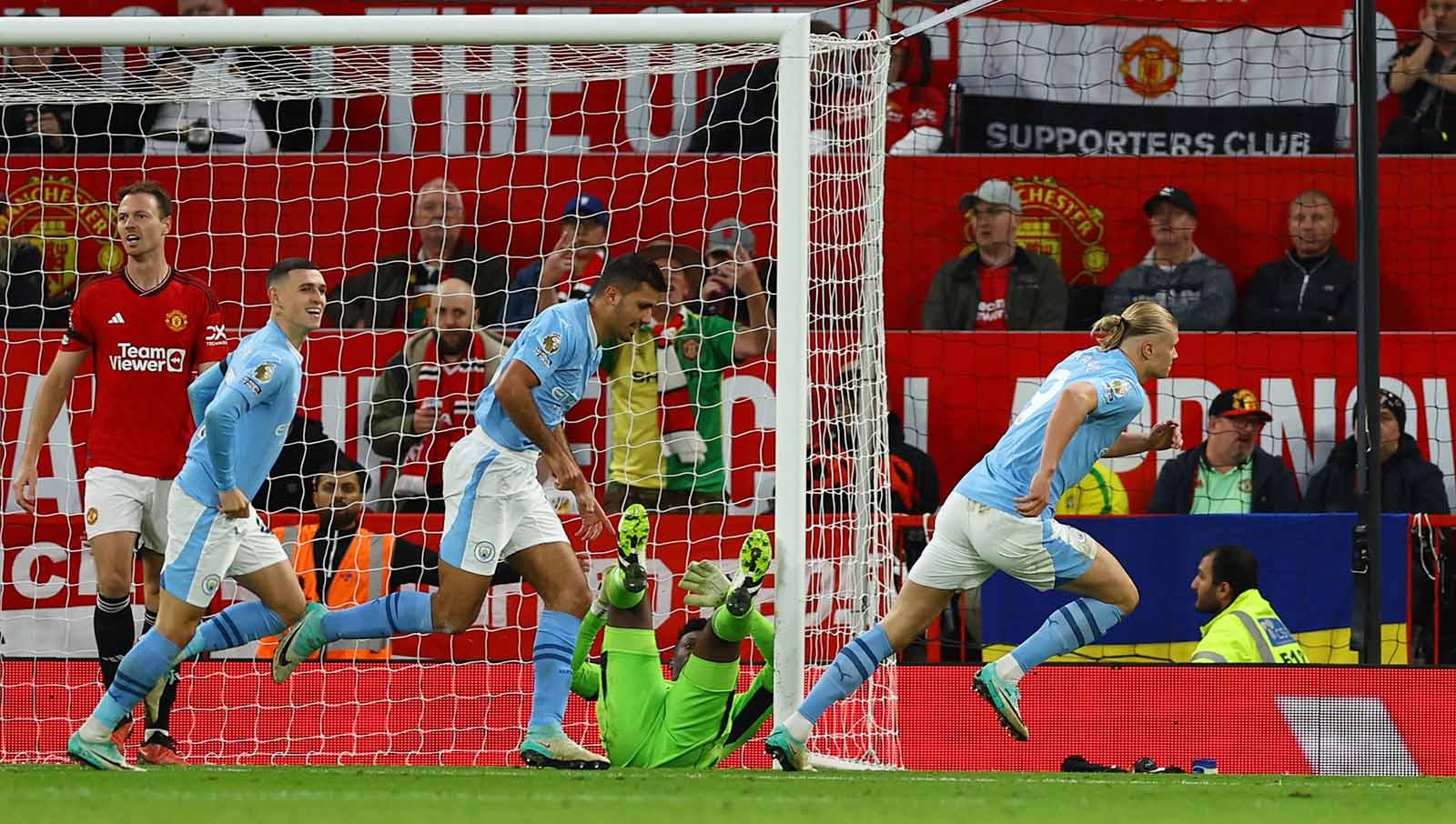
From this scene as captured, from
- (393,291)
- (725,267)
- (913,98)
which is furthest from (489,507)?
(913,98)

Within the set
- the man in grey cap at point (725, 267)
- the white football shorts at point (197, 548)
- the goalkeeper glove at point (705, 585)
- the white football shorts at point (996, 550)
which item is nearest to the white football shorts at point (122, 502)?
the white football shorts at point (197, 548)

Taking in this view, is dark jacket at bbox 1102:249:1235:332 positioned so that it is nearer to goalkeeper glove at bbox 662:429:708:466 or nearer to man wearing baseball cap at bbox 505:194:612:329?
goalkeeper glove at bbox 662:429:708:466

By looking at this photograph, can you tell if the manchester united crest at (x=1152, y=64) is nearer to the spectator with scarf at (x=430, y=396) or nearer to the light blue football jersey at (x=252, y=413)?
the spectator with scarf at (x=430, y=396)

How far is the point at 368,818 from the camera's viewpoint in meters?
4.48

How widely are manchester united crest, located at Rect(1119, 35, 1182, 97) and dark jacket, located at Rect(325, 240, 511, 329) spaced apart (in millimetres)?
4199

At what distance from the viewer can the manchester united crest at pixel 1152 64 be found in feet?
37.5

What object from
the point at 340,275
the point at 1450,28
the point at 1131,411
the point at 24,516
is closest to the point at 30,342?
the point at 24,516

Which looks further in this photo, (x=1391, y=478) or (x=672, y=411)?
(x=1391, y=478)

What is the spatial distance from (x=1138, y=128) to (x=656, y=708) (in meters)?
5.75

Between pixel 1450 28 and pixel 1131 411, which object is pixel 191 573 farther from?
pixel 1450 28

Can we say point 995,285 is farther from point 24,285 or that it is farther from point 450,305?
point 24,285

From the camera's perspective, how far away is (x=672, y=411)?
8711 millimetres

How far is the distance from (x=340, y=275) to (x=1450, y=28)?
21.4 feet

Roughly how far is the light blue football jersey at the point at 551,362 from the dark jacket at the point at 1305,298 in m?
4.71
